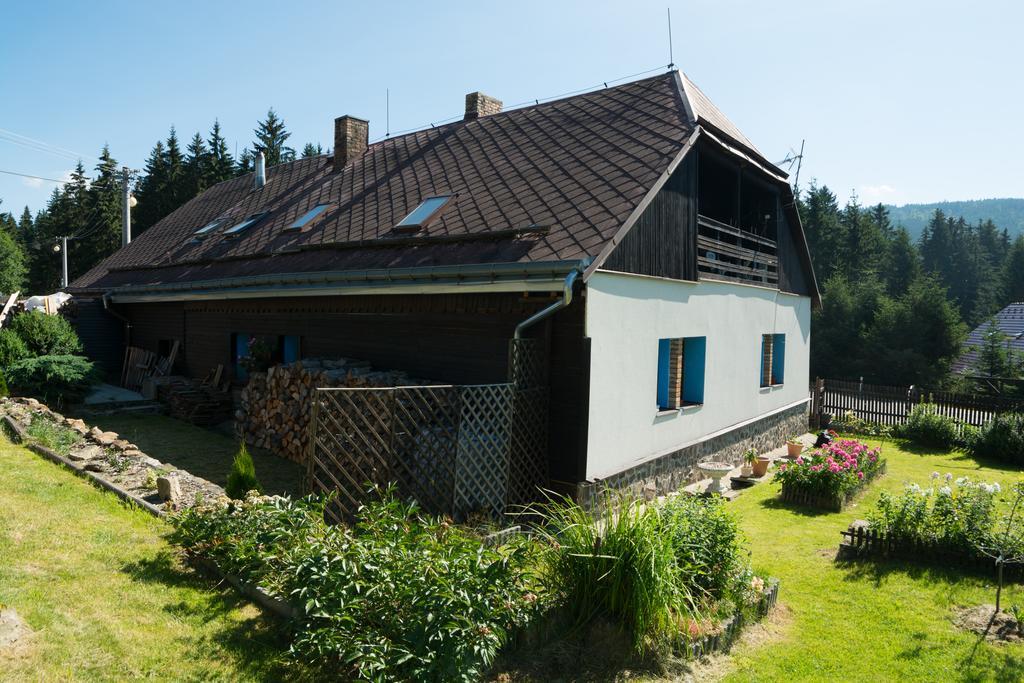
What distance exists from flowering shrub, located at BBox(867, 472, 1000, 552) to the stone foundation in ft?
9.47

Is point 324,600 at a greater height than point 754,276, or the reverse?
Answer: point 754,276

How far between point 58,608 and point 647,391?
7.05 meters

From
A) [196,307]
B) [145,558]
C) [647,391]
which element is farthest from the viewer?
[196,307]

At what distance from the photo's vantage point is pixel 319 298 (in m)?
11.1

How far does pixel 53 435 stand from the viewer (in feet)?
31.2

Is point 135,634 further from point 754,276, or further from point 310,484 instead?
point 754,276

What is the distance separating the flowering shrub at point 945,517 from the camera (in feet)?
22.8

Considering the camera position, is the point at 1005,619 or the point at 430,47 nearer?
the point at 1005,619

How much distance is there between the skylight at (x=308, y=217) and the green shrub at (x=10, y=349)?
706 cm

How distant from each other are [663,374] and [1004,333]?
2624 cm

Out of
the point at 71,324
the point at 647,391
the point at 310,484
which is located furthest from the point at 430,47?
the point at 71,324

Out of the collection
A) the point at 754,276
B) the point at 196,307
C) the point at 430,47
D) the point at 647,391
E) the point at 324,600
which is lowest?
the point at 324,600

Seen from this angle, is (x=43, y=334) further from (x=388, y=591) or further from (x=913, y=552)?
(x=913, y=552)

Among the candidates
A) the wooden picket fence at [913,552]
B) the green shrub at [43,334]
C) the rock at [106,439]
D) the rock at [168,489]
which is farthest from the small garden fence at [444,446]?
the green shrub at [43,334]
